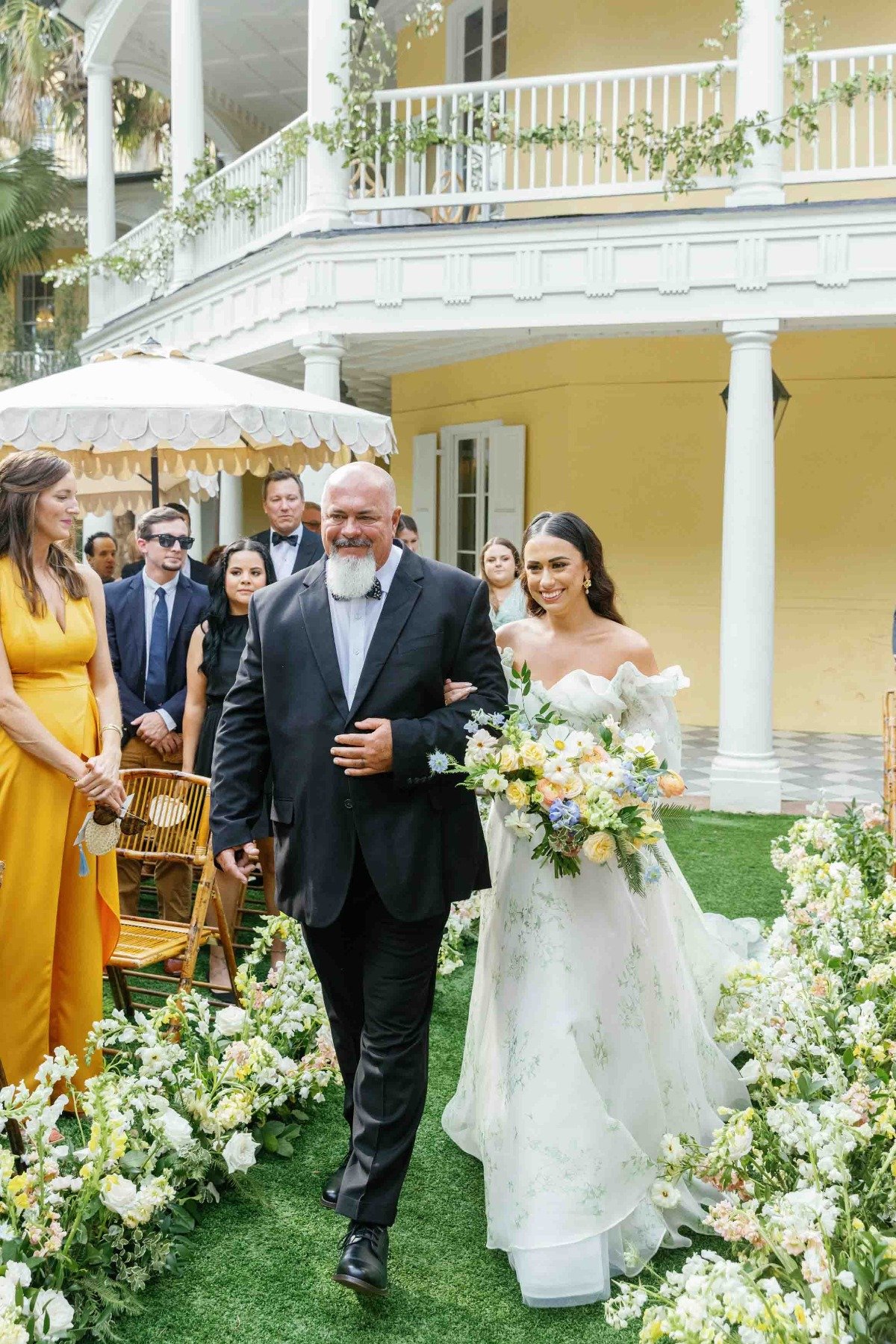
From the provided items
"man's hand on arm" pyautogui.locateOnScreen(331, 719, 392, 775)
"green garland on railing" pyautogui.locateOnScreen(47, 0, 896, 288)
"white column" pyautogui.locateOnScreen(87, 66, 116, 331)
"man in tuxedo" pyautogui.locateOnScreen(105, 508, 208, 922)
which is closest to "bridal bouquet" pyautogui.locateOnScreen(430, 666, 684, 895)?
"man's hand on arm" pyautogui.locateOnScreen(331, 719, 392, 775)

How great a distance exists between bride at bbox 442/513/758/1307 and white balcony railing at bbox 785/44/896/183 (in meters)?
6.66

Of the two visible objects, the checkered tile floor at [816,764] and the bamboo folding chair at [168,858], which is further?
the checkered tile floor at [816,764]

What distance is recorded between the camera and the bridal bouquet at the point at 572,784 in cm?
331

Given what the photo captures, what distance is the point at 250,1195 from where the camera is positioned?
12.3 feet

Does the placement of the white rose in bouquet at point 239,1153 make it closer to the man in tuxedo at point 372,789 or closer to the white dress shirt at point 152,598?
the man in tuxedo at point 372,789

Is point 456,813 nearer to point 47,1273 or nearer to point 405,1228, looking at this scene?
point 405,1228

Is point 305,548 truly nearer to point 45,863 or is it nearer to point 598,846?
point 45,863

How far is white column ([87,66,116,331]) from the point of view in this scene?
16375 millimetres

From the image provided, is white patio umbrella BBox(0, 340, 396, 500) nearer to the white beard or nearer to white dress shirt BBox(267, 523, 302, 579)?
white dress shirt BBox(267, 523, 302, 579)

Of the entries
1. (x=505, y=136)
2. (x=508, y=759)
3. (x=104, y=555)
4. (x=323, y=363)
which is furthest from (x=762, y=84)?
(x=508, y=759)

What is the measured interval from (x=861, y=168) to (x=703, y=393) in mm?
3995

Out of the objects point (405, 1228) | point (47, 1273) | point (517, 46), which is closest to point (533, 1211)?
point (405, 1228)

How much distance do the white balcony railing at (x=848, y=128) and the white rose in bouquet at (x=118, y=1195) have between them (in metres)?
8.65

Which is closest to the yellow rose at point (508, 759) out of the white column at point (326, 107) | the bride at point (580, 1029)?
the bride at point (580, 1029)
